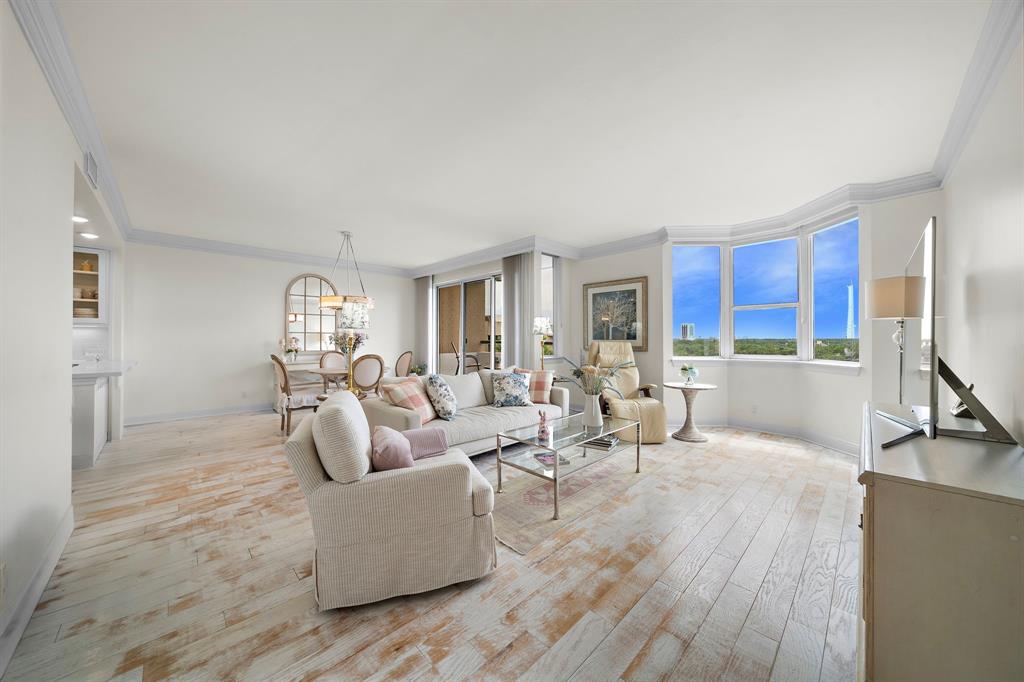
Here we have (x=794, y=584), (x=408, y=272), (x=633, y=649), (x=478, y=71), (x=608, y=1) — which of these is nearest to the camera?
(x=633, y=649)

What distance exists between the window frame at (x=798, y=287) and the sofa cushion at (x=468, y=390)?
2549 mm

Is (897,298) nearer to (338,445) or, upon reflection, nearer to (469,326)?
(338,445)

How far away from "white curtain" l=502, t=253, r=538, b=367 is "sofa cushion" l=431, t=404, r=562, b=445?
5.05 feet

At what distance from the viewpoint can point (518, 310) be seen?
5.64m

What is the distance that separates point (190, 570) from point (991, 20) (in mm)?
4494

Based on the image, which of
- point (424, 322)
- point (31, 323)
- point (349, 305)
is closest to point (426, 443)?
point (31, 323)

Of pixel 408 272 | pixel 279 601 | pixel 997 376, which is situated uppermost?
pixel 408 272

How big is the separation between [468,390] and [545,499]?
1.59 metres

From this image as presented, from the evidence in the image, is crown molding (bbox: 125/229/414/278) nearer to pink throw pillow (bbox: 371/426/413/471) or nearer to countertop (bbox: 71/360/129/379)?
countertop (bbox: 71/360/129/379)

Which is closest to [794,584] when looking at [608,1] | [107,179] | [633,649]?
[633,649]

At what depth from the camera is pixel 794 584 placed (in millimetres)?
1817

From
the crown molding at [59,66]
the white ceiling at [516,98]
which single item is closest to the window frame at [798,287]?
the white ceiling at [516,98]

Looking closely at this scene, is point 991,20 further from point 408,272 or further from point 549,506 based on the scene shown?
point 408,272

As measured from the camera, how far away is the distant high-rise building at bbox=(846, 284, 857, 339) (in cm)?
386
